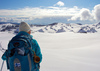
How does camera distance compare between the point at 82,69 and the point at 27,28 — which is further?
the point at 82,69

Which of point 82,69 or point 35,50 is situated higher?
point 35,50

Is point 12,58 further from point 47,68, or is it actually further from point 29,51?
point 47,68

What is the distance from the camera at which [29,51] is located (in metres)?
1.96

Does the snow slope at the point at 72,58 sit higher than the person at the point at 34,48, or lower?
lower

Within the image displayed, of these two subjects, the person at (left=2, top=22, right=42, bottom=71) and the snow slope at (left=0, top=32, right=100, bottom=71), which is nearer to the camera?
the person at (left=2, top=22, right=42, bottom=71)

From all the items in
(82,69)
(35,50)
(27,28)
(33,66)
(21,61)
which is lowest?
(82,69)

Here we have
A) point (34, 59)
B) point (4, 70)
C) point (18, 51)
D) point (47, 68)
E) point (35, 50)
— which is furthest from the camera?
point (47, 68)

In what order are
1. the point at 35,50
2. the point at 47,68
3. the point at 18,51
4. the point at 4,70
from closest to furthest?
the point at 18,51 → the point at 35,50 → the point at 4,70 → the point at 47,68

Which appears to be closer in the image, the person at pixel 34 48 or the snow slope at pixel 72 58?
the person at pixel 34 48

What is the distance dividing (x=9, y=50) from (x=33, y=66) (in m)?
0.59

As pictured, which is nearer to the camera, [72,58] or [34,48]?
[34,48]

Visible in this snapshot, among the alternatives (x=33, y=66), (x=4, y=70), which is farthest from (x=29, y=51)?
(x=4, y=70)

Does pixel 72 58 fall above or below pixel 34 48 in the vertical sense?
below

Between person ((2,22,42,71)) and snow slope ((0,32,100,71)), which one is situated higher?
person ((2,22,42,71))
